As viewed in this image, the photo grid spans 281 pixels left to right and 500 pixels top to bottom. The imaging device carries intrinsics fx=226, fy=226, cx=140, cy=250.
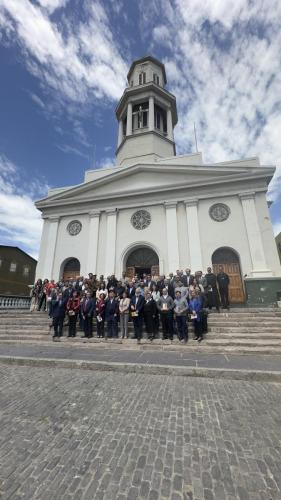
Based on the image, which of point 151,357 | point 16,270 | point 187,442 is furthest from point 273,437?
point 16,270

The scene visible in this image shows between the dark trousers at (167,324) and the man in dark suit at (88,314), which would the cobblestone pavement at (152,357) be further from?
the dark trousers at (167,324)

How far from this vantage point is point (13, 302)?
47.8 feet

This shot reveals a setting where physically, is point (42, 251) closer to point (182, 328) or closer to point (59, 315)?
point (59, 315)

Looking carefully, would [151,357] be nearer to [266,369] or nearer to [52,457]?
[266,369]

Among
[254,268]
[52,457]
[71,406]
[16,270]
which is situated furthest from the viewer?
[16,270]

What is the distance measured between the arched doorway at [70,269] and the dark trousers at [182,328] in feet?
34.2

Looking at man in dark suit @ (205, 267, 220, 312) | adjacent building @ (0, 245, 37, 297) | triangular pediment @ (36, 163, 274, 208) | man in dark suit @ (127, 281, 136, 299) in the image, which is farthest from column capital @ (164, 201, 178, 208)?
adjacent building @ (0, 245, 37, 297)

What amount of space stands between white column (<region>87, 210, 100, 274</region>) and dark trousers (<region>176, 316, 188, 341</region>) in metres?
9.08

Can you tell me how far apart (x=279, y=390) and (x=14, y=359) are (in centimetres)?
604

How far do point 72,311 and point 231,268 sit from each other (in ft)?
31.0

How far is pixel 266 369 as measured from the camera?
4773 millimetres

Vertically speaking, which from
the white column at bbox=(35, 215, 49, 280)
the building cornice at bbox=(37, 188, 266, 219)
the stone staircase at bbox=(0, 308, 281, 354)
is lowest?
the stone staircase at bbox=(0, 308, 281, 354)

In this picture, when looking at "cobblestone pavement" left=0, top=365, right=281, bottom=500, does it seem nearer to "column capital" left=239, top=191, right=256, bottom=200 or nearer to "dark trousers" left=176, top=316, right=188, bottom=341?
"dark trousers" left=176, top=316, right=188, bottom=341

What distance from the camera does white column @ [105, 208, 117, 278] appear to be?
1509cm
